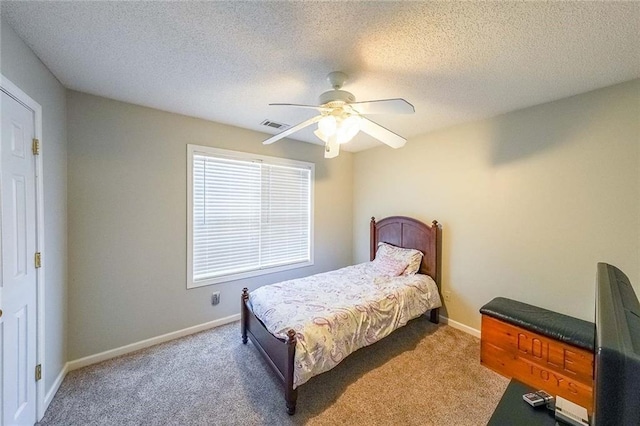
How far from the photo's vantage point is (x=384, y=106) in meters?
1.74

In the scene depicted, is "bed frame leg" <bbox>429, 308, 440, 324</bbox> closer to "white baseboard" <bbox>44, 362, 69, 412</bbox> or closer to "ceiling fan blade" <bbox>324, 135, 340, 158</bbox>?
"ceiling fan blade" <bbox>324, 135, 340, 158</bbox>

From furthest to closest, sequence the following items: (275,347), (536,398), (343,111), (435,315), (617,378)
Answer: (435,315)
(275,347)
(343,111)
(536,398)
(617,378)

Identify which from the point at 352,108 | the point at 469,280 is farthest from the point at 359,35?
the point at 469,280

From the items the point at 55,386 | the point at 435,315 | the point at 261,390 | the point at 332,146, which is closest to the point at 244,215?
the point at 332,146

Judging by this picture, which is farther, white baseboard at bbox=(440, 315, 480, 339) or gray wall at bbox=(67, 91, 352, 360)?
white baseboard at bbox=(440, 315, 480, 339)

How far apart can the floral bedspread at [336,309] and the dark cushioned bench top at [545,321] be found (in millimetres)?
726

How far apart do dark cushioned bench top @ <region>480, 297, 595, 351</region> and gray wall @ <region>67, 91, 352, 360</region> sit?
2.96 m

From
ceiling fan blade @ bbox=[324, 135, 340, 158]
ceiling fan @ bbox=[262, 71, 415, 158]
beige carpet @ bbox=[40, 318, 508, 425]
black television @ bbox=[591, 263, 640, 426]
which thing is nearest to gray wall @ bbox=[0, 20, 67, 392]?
beige carpet @ bbox=[40, 318, 508, 425]

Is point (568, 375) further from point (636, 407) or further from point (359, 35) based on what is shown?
point (359, 35)

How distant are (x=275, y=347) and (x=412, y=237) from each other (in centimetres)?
230

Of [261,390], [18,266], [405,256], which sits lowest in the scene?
[261,390]

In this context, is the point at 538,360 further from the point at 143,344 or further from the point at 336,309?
the point at 143,344

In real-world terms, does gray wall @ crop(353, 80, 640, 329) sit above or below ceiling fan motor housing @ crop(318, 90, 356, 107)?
below

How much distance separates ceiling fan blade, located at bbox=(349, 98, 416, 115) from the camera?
1.64 meters
